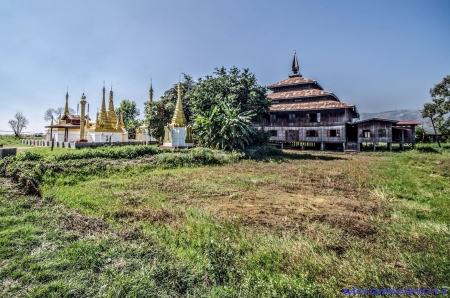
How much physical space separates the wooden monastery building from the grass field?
1958cm

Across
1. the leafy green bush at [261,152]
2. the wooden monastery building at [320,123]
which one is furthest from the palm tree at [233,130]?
the wooden monastery building at [320,123]

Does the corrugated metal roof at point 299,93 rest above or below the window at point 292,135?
above

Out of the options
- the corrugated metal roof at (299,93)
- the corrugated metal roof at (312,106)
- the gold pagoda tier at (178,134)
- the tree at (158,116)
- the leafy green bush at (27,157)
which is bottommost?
the leafy green bush at (27,157)

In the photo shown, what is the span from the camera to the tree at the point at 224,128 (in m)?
18.6

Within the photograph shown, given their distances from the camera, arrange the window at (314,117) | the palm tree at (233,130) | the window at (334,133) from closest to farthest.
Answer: the palm tree at (233,130) < the window at (334,133) < the window at (314,117)

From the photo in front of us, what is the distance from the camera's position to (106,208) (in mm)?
6316

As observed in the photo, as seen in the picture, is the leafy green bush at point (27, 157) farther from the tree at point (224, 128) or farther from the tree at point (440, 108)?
the tree at point (440, 108)

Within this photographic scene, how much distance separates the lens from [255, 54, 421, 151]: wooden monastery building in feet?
86.0

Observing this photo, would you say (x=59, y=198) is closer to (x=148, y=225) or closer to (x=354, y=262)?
(x=148, y=225)

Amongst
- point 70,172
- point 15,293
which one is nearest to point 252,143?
point 70,172

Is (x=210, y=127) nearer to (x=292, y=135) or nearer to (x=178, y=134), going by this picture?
(x=178, y=134)

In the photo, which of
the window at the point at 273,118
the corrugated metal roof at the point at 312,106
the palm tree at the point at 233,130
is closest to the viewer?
the palm tree at the point at 233,130

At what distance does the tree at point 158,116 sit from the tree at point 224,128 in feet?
20.3

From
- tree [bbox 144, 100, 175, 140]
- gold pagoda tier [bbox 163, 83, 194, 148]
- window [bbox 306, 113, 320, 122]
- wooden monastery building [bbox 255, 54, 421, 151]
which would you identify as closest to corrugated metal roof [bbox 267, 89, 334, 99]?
wooden monastery building [bbox 255, 54, 421, 151]
